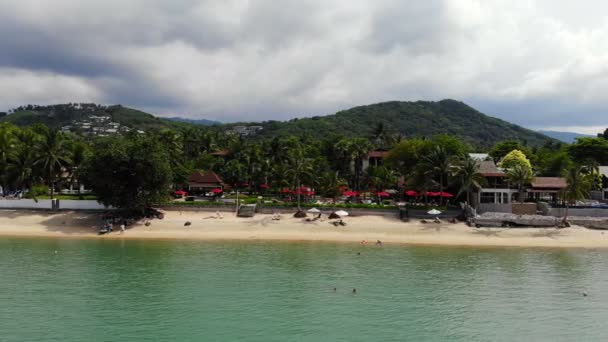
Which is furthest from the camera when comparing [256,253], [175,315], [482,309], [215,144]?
[215,144]

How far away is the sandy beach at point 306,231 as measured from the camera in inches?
2098

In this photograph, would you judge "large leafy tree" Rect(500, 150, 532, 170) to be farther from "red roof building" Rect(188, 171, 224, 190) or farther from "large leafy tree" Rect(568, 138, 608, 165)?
"red roof building" Rect(188, 171, 224, 190)

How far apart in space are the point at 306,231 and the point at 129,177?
69.2 ft

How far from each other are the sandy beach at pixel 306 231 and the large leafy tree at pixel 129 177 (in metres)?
2.86

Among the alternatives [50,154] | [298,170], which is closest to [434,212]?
[298,170]

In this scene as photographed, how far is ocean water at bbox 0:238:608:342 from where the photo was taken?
84.6 ft

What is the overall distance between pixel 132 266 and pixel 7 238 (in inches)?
859

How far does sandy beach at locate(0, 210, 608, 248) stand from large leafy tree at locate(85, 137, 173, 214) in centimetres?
286

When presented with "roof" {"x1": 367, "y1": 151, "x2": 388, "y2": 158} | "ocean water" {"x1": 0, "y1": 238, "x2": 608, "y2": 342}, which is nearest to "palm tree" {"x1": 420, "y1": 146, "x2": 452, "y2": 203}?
"ocean water" {"x1": 0, "y1": 238, "x2": 608, "y2": 342}

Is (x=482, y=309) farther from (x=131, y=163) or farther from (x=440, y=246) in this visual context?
(x=131, y=163)

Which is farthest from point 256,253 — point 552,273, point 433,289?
point 552,273

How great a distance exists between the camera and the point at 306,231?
55.5 metres

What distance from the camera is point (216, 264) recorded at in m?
40.4

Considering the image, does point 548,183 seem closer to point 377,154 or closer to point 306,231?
point 306,231
